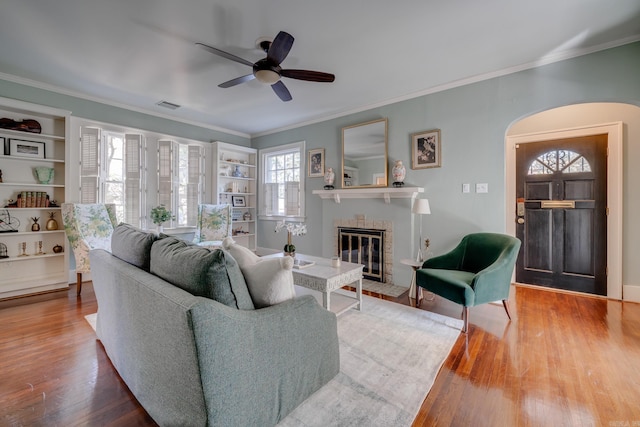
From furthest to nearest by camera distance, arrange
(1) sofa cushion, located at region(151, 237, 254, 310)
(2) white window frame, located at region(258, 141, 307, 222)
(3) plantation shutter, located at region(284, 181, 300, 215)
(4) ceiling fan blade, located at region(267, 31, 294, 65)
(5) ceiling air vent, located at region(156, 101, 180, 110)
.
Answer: (3) plantation shutter, located at region(284, 181, 300, 215), (2) white window frame, located at region(258, 141, 307, 222), (5) ceiling air vent, located at region(156, 101, 180, 110), (4) ceiling fan blade, located at region(267, 31, 294, 65), (1) sofa cushion, located at region(151, 237, 254, 310)

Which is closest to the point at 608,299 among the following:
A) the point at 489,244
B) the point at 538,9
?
the point at 489,244

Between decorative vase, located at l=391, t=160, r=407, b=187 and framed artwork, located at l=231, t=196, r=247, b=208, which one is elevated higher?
decorative vase, located at l=391, t=160, r=407, b=187

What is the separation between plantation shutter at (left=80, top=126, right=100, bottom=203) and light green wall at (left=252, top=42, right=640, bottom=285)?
3.65m

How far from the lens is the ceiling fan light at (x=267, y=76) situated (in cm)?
242

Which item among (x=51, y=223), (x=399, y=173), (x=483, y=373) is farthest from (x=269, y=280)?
(x=51, y=223)

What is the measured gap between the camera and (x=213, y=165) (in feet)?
16.5

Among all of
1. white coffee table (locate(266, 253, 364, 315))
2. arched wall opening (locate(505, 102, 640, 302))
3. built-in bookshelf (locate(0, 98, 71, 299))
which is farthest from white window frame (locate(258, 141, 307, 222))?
arched wall opening (locate(505, 102, 640, 302))

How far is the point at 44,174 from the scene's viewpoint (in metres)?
3.39

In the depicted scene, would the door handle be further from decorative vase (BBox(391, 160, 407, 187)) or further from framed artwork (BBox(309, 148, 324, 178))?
framed artwork (BBox(309, 148, 324, 178))

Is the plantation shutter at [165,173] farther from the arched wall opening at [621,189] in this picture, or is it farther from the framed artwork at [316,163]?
the arched wall opening at [621,189]

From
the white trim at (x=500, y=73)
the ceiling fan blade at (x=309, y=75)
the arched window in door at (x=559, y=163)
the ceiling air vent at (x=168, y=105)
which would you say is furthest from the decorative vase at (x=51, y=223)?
the arched window in door at (x=559, y=163)

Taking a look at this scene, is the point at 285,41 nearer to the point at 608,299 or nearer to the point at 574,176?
the point at 574,176

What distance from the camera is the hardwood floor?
4.64 feet

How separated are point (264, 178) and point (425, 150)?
333 centimetres
